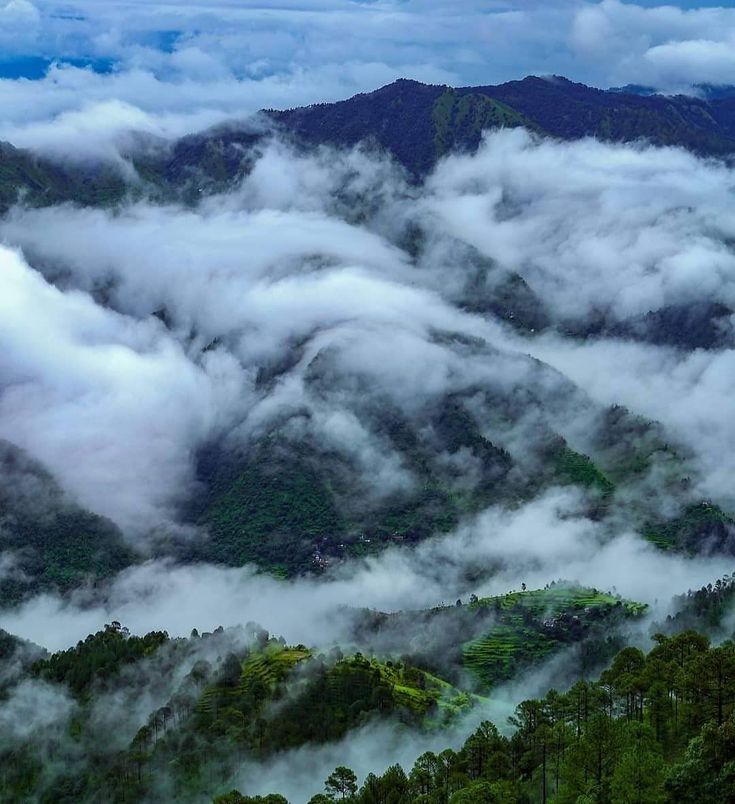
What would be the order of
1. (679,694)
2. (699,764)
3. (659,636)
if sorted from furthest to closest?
1. (659,636)
2. (679,694)
3. (699,764)

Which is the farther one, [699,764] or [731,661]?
[731,661]

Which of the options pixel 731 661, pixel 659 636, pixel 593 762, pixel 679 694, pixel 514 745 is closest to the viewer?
pixel 593 762

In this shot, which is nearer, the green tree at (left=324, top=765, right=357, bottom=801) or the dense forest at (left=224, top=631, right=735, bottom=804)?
the dense forest at (left=224, top=631, right=735, bottom=804)

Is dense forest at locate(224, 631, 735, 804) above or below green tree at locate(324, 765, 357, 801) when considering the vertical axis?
above

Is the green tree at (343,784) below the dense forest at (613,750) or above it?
below

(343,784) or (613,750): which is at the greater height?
(613,750)

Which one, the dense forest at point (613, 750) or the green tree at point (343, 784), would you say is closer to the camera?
the dense forest at point (613, 750)

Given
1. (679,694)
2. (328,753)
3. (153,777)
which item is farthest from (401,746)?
(679,694)

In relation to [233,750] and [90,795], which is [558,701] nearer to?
[233,750]

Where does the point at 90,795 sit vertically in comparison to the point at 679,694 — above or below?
below

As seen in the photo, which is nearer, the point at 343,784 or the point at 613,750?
the point at 613,750

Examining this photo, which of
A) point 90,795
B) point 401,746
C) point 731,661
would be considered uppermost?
point 731,661
